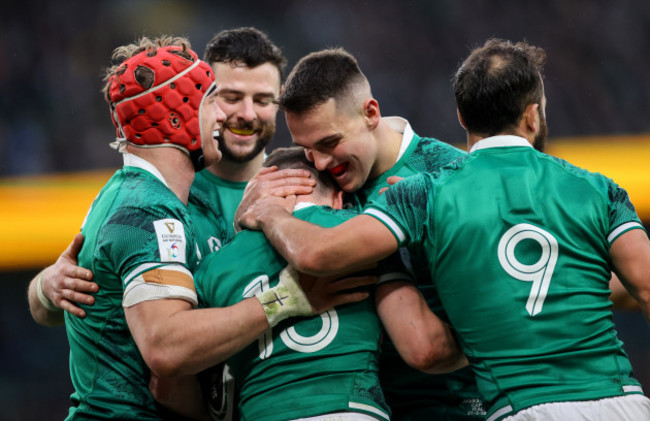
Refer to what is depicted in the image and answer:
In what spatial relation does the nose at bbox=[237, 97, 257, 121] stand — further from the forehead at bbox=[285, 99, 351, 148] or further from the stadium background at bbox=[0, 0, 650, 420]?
the stadium background at bbox=[0, 0, 650, 420]

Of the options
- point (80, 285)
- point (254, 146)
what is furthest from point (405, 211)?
point (254, 146)

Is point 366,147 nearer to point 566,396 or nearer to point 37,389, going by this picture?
point 566,396

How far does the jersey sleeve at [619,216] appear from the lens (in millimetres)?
2721

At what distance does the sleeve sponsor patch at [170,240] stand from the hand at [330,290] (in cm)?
46

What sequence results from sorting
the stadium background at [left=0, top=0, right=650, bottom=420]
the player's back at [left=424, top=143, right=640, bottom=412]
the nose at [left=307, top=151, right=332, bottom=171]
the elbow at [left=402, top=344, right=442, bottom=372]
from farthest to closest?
1. the stadium background at [left=0, top=0, right=650, bottom=420]
2. the nose at [left=307, top=151, right=332, bottom=171]
3. the elbow at [left=402, top=344, right=442, bottom=372]
4. the player's back at [left=424, top=143, right=640, bottom=412]

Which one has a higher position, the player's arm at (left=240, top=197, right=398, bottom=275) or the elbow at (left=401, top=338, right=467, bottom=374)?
the player's arm at (left=240, top=197, right=398, bottom=275)

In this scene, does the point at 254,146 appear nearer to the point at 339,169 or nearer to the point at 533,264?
the point at 339,169

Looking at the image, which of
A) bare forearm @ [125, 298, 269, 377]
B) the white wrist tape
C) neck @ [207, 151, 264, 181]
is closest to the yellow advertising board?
neck @ [207, 151, 264, 181]

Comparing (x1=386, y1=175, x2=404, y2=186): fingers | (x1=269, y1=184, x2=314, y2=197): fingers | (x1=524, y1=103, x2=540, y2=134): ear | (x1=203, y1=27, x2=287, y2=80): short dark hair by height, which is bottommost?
(x1=386, y1=175, x2=404, y2=186): fingers

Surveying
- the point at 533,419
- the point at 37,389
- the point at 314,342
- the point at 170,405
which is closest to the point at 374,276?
the point at 314,342

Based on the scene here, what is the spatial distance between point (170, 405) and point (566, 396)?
1.53 meters

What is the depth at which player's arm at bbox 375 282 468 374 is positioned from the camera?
2.74m

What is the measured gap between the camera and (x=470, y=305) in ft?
8.88

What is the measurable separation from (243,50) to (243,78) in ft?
0.62
